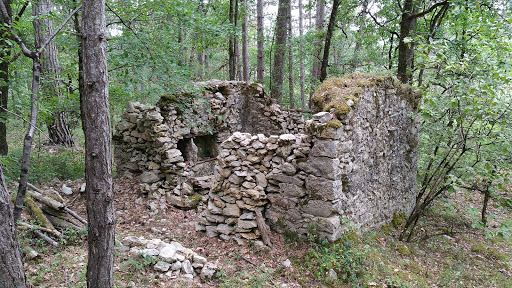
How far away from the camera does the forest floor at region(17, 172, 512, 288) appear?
370 centimetres

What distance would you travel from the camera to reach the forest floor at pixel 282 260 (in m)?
3.70

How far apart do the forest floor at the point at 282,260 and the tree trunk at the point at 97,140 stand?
104cm

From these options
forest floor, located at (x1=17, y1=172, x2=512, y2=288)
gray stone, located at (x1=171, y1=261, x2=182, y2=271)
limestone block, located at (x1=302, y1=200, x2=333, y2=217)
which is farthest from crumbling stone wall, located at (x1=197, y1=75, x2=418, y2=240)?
gray stone, located at (x1=171, y1=261, x2=182, y2=271)

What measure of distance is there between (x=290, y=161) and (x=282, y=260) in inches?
61.9

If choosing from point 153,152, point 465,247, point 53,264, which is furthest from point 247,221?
point 465,247

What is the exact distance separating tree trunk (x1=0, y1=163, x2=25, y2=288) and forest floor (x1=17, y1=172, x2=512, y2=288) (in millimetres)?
1179

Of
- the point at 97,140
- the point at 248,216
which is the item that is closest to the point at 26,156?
the point at 97,140

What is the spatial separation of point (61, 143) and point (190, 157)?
15.8 feet

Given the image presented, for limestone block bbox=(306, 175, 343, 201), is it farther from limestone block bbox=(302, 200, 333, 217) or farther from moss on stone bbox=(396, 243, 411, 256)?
moss on stone bbox=(396, 243, 411, 256)

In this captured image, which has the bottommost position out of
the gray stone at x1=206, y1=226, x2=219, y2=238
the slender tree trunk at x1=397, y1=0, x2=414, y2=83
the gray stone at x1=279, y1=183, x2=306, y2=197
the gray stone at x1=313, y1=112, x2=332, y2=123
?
the gray stone at x1=206, y1=226, x2=219, y2=238

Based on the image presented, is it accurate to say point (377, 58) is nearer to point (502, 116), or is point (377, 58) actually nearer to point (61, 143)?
point (502, 116)

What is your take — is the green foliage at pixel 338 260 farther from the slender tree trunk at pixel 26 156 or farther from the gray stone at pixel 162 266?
the slender tree trunk at pixel 26 156

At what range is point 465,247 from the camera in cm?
721

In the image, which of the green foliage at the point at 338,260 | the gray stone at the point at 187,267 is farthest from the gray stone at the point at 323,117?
the gray stone at the point at 187,267
